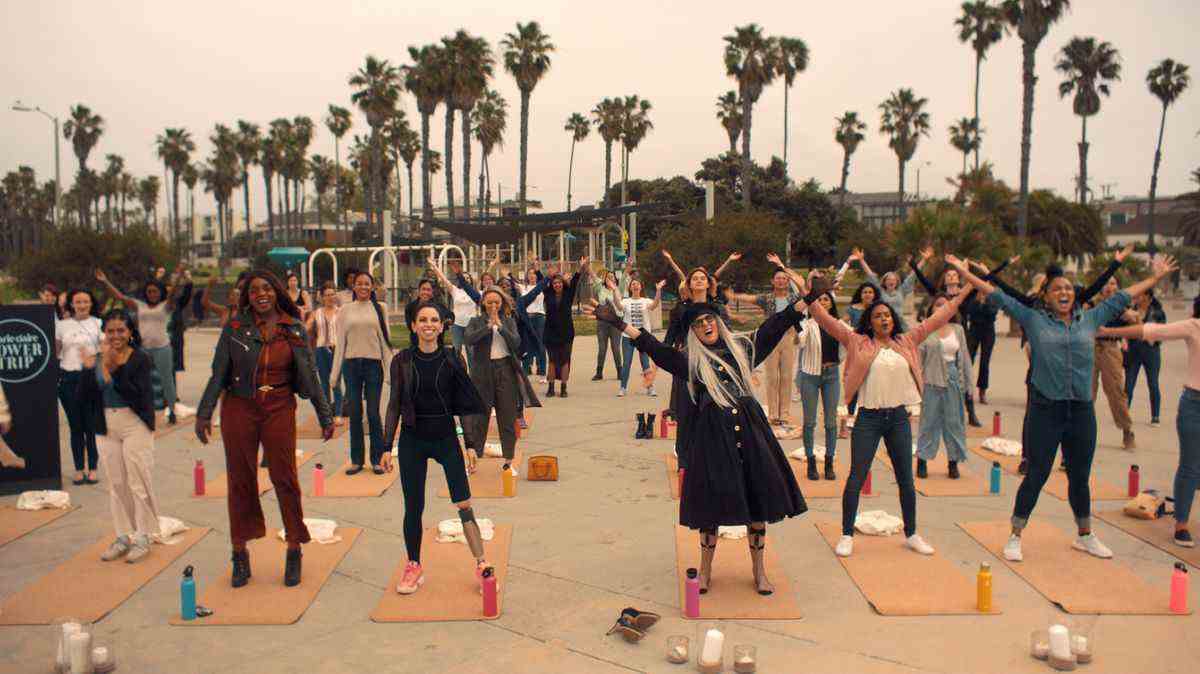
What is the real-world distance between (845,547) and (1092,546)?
1.84 metres

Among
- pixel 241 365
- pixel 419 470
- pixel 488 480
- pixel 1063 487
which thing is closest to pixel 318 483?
pixel 488 480

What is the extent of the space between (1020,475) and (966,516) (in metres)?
1.78

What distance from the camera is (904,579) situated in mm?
6305

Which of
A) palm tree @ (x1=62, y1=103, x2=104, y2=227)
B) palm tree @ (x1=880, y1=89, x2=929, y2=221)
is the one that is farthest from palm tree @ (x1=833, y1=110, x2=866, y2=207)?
palm tree @ (x1=62, y1=103, x2=104, y2=227)

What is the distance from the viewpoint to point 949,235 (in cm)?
2781

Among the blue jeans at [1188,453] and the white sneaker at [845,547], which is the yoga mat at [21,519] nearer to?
the white sneaker at [845,547]

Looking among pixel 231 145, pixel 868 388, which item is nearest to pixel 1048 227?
pixel 868 388

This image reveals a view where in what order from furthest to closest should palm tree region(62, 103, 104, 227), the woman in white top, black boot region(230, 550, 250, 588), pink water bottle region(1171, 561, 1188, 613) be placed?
palm tree region(62, 103, 104, 227)
the woman in white top
black boot region(230, 550, 250, 588)
pink water bottle region(1171, 561, 1188, 613)

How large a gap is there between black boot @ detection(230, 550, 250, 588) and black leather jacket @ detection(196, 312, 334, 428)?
3.30 feet

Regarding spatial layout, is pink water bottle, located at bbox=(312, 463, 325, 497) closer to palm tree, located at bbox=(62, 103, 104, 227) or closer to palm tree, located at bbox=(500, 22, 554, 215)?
palm tree, located at bbox=(500, 22, 554, 215)

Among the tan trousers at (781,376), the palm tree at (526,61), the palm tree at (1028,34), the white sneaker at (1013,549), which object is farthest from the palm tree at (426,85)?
the white sneaker at (1013,549)

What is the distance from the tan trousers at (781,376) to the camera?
11961 mm

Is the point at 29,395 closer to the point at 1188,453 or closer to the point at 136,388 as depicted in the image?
the point at 136,388

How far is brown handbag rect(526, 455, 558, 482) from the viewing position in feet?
30.6
